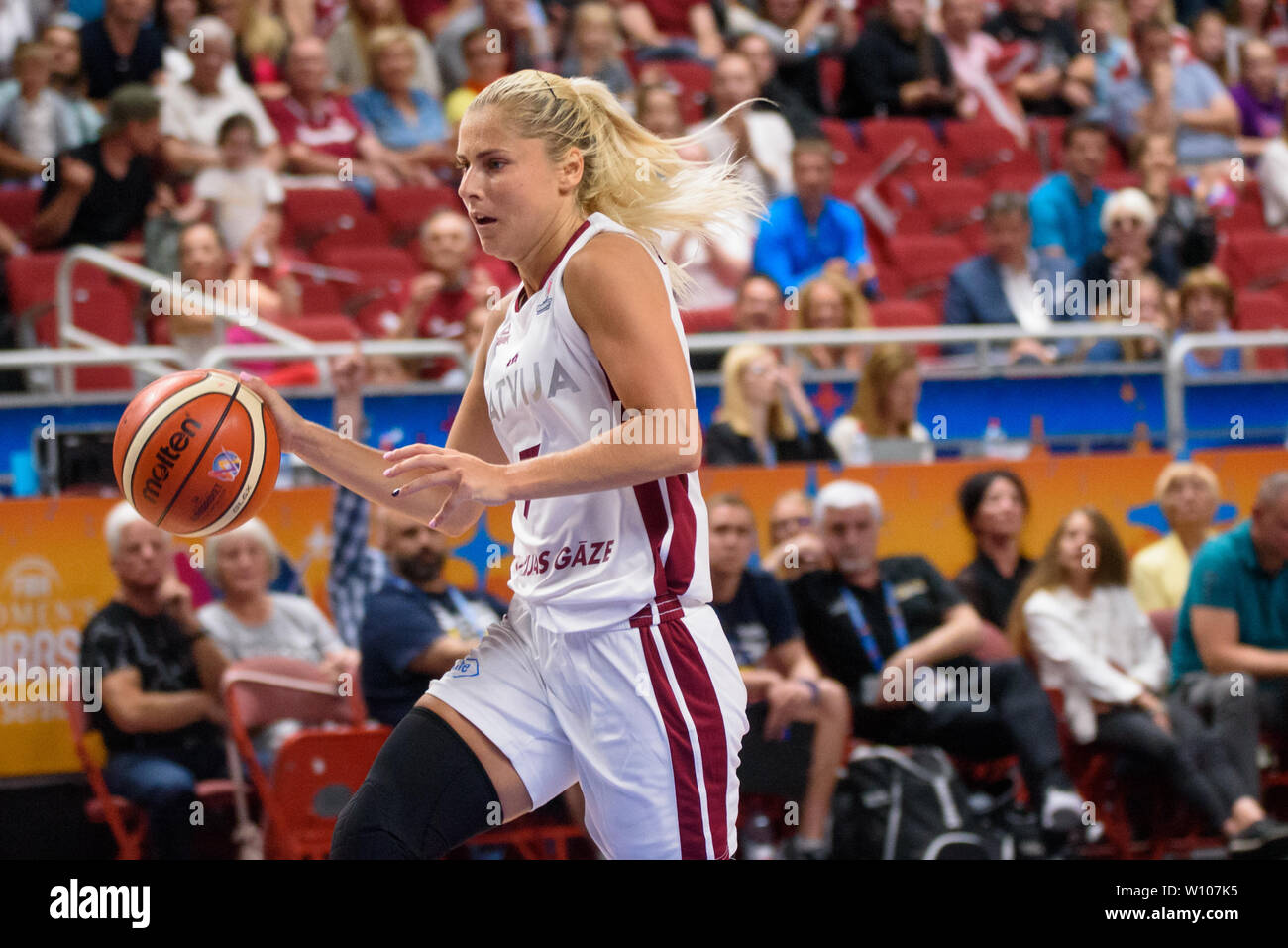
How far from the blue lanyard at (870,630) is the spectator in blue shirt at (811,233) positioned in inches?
106

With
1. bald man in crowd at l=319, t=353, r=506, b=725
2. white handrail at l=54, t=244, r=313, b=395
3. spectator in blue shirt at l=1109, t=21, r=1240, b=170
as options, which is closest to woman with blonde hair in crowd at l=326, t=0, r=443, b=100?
white handrail at l=54, t=244, r=313, b=395

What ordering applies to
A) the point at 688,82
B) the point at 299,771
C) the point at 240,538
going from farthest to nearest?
the point at 688,82
the point at 240,538
the point at 299,771

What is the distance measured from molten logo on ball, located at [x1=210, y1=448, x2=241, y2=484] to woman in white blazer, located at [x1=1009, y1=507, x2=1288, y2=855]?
340cm

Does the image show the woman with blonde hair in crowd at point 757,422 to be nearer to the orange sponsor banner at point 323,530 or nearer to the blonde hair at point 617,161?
Result: the orange sponsor banner at point 323,530

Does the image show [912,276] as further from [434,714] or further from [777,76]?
[434,714]

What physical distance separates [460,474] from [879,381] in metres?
3.86

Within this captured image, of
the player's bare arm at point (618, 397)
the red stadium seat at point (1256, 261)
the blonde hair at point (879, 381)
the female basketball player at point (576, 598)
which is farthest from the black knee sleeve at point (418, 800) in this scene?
the red stadium seat at point (1256, 261)

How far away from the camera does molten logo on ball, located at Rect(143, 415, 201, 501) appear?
3.41 metres

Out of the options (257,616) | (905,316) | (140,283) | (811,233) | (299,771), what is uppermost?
(811,233)

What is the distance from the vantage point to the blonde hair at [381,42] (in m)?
9.03

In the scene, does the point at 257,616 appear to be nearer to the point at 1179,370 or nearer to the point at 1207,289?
the point at 1179,370

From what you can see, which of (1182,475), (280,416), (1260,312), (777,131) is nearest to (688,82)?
(777,131)

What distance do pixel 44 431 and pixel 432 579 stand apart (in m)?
1.55

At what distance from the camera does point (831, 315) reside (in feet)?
23.6
